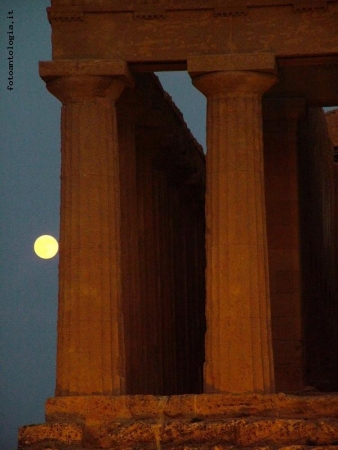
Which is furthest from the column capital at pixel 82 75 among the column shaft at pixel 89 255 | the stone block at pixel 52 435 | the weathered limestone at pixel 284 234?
the stone block at pixel 52 435

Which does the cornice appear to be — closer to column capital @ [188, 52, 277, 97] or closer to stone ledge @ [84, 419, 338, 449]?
column capital @ [188, 52, 277, 97]

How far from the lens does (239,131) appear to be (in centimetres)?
6050

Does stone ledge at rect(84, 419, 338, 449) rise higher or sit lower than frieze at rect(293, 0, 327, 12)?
lower

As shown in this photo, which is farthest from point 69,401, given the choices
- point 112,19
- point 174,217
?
point 174,217

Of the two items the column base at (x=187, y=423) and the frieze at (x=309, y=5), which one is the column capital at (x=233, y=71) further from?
the column base at (x=187, y=423)

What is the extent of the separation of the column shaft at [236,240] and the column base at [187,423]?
1158 mm

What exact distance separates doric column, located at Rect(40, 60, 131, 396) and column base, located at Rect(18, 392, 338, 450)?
1.19 metres

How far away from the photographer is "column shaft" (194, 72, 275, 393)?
5884cm

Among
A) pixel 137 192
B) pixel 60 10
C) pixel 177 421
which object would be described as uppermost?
pixel 60 10

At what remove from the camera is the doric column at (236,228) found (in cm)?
5888

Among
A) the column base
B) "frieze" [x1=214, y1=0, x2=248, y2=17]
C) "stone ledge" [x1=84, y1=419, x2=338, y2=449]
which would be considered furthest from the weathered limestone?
"stone ledge" [x1=84, y1=419, x2=338, y2=449]

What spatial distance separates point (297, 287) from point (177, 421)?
14.0m

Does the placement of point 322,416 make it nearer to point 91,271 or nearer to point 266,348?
point 266,348

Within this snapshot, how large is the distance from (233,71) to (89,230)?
7.25 meters
